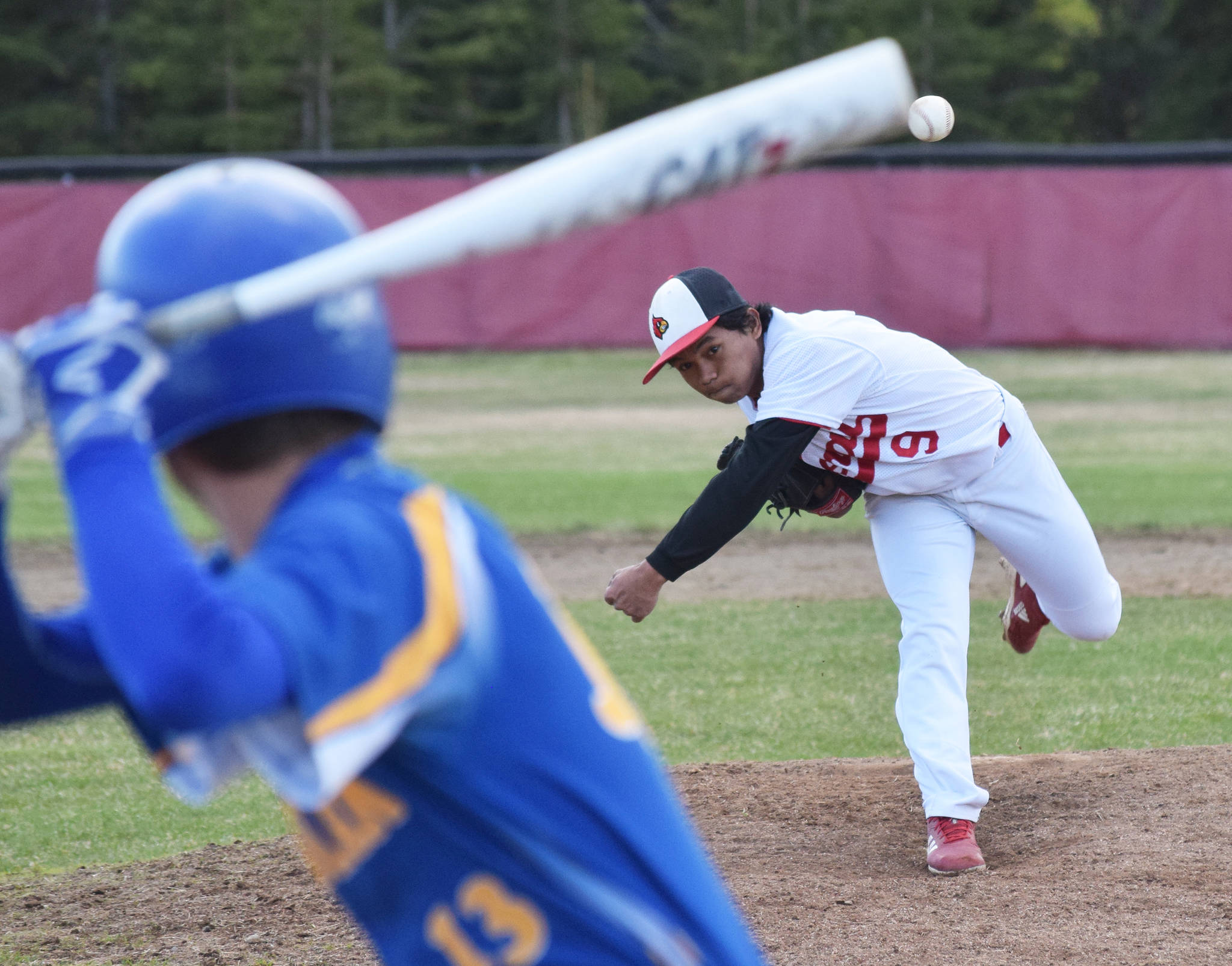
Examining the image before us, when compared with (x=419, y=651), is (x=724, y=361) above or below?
below

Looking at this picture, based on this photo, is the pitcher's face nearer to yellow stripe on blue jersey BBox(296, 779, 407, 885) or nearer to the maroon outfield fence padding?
yellow stripe on blue jersey BBox(296, 779, 407, 885)

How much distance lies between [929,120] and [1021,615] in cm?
210

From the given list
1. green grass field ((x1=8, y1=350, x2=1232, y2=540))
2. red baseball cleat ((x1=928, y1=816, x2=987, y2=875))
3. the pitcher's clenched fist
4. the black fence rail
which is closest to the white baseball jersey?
the pitcher's clenched fist

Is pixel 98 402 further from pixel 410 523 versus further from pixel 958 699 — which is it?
pixel 958 699

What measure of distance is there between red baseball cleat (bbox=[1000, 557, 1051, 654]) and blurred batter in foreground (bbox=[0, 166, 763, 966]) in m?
4.02

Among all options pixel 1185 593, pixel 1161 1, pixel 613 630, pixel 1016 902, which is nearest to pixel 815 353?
pixel 1016 902

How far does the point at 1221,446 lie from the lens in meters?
14.8

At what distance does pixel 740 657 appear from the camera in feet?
26.4

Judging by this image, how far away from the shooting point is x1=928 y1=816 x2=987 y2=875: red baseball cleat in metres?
4.74

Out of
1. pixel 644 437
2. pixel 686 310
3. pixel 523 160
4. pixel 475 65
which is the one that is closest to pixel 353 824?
pixel 686 310

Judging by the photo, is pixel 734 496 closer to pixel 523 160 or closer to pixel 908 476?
pixel 908 476

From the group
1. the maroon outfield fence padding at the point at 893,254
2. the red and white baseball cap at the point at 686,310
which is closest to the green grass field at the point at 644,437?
the maroon outfield fence padding at the point at 893,254

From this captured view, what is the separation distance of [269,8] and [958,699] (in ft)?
124

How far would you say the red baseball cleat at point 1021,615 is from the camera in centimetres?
563
